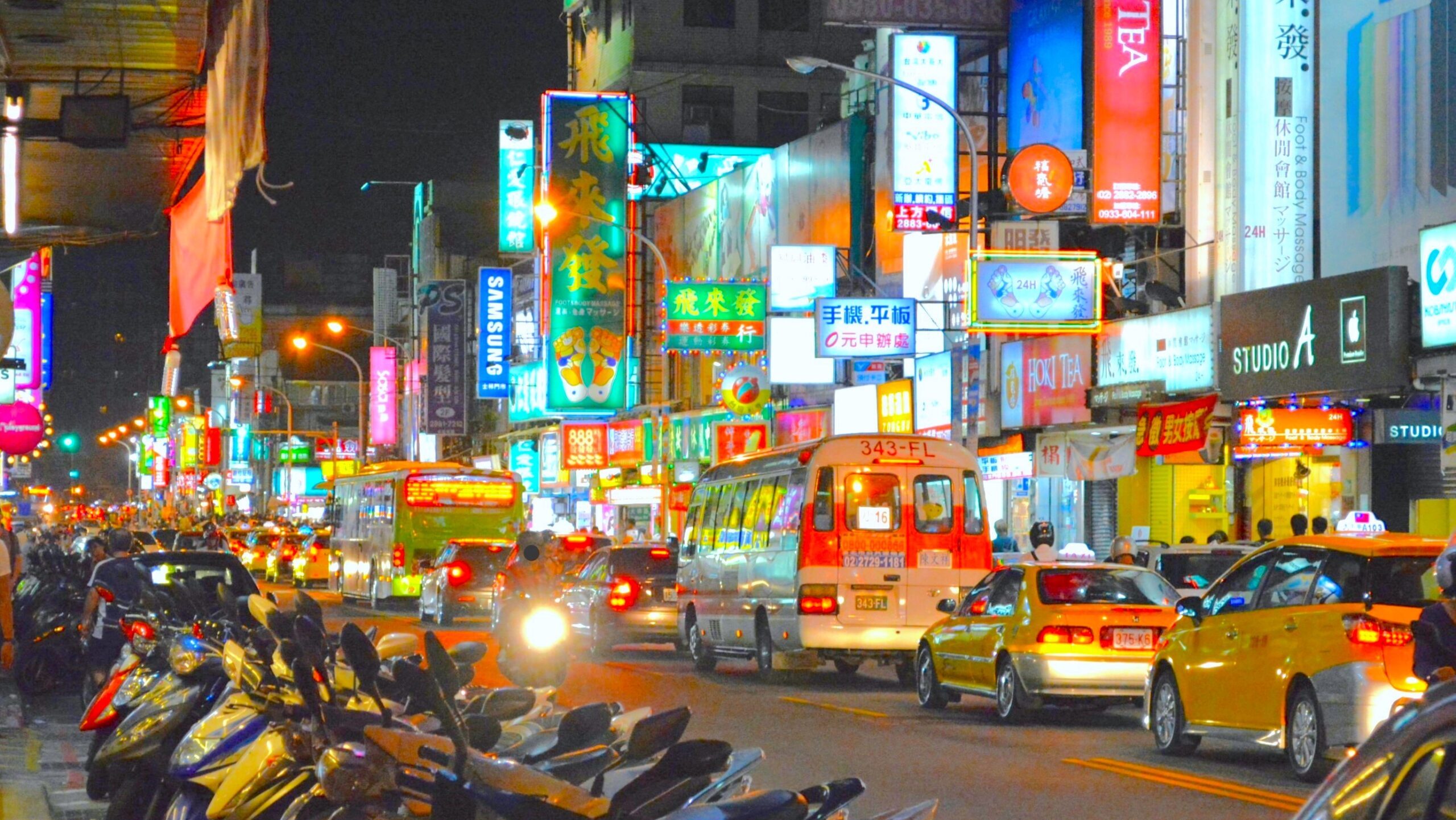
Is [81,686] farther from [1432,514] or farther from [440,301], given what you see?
[440,301]

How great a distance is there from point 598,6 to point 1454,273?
56.7m

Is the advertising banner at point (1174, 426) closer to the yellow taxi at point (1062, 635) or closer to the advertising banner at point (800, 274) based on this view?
the yellow taxi at point (1062, 635)

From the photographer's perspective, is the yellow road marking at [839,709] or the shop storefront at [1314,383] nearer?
the yellow road marking at [839,709]

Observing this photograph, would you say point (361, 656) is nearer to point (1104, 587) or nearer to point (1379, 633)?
Result: point (1379, 633)

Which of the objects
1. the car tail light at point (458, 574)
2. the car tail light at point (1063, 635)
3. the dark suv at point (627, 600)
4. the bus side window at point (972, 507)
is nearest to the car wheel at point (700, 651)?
the dark suv at point (627, 600)

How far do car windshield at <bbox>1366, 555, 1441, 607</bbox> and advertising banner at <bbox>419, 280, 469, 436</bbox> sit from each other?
60308mm

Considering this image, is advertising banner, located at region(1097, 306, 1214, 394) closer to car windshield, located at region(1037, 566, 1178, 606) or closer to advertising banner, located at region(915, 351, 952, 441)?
advertising banner, located at region(915, 351, 952, 441)

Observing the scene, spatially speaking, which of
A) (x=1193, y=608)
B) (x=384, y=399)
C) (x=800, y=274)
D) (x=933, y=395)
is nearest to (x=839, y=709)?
(x=1193, y=608)

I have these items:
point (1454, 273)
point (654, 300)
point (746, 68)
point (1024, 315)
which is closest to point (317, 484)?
point (746, 68)

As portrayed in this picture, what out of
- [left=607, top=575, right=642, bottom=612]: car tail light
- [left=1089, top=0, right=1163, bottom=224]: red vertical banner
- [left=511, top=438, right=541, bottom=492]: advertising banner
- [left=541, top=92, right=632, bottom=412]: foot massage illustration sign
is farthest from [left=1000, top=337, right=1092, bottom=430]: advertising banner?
[left=511, top=438, right=541, bottom=492]: advertising banner

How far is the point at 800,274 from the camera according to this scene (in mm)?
38406

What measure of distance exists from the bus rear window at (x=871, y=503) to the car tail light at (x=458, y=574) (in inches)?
620

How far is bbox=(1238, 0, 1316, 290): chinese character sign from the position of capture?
1001 inches

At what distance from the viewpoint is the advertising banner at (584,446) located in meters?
54.1
